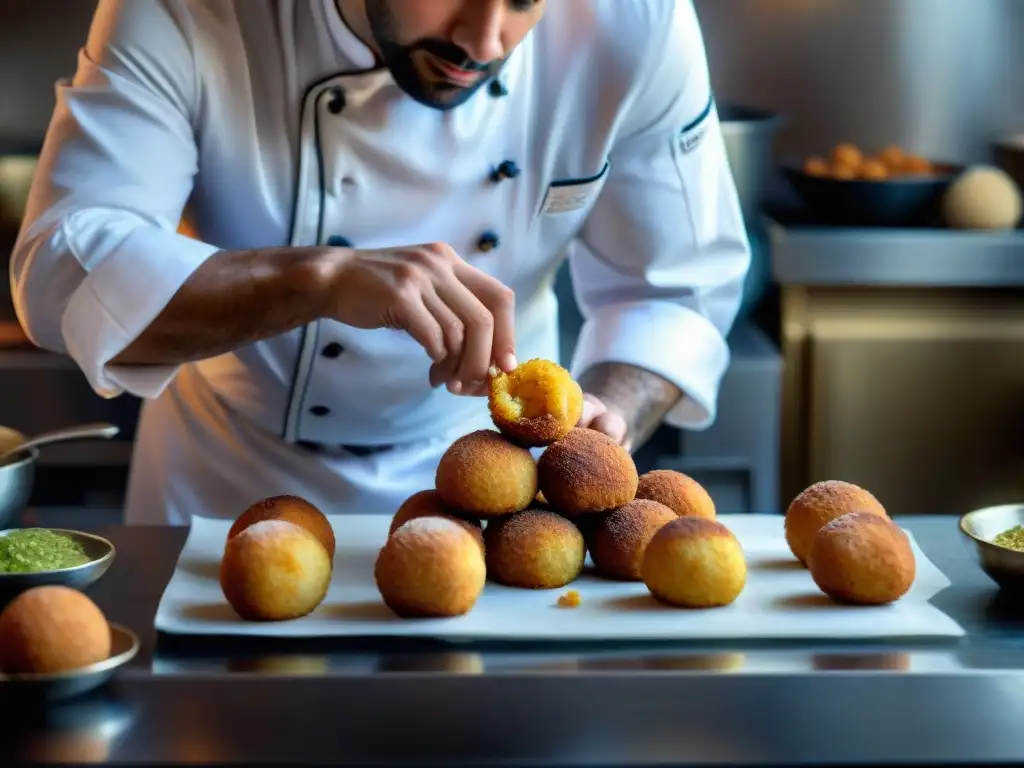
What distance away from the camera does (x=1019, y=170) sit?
9.46 feet

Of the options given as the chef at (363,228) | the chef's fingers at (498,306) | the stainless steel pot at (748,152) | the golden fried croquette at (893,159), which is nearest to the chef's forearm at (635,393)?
the chef at (363,228)

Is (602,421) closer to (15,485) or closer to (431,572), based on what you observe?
(431,572)

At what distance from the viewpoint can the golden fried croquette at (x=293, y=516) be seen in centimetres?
115

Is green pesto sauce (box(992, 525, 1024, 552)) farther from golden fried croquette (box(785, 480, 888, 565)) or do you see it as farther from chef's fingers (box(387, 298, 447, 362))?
chef's fingers (box(387, 298, 447, 362))

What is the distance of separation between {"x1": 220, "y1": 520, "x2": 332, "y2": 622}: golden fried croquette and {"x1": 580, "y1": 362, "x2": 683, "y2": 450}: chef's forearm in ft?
2.09

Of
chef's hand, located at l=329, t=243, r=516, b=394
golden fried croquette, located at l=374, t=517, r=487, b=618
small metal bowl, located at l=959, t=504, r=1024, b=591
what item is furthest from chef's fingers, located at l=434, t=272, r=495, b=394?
small metal bowl, located at l=959, t=504, r=1024, b=591

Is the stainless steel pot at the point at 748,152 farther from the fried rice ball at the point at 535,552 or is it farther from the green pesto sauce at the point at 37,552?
the green pesto sauce at the point at 37,552

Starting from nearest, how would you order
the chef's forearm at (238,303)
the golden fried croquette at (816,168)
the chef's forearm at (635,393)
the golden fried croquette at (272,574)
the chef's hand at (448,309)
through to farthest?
the golden fried croquette at (272,574)
the chef's hand at (448,309)
the chef's forearm at (238,303)
the chef's forearm at (635,393)
the golden fried croquette at (816,168)

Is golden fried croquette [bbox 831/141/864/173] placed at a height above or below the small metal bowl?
above

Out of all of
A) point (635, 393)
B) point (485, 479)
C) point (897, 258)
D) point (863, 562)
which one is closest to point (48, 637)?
point (485, 479)

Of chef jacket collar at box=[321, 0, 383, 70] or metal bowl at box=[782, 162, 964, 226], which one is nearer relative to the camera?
chef jacket collar at box=[321, 0, 383, 70]

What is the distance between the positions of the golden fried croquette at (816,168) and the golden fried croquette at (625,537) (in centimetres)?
166

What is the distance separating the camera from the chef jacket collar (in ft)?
4.97

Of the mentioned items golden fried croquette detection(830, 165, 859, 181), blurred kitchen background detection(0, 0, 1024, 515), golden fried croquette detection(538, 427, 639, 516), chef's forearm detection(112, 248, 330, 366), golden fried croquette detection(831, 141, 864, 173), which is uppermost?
chef's forearm detection(112, 248, 330, 366)
